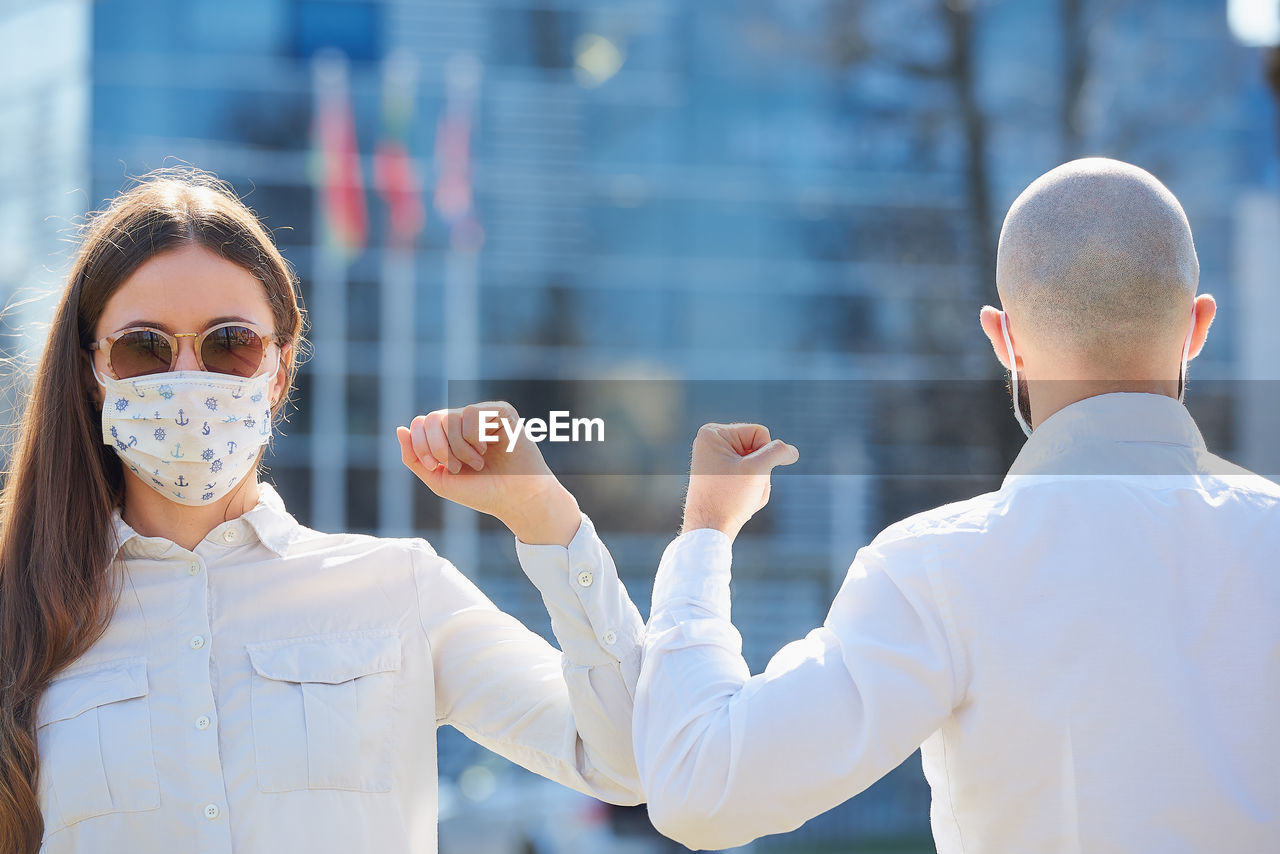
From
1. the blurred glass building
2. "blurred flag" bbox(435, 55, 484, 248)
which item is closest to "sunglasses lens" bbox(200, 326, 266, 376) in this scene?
the blurred glass building

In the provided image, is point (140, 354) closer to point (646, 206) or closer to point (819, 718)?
point (819, 718)

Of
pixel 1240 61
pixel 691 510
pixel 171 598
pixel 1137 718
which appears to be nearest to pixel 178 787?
pixel 171 598

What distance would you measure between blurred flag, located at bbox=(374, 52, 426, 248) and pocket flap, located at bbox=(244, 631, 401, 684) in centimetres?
1602

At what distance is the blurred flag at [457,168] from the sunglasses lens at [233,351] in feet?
50.7

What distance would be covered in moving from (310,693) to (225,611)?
23cm

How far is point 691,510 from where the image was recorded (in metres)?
2.17

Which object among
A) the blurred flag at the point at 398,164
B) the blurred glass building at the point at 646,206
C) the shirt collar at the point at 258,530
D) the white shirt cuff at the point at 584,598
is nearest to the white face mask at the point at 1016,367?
the white shirt cuff at the point at 584,598

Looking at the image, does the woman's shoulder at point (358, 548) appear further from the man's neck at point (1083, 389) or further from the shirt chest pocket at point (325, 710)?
the man's neck at point (1083, 389)

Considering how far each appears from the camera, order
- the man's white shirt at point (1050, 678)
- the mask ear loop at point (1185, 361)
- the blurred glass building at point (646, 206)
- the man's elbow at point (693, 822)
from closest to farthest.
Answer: the man's white shirt at point (1050, 678) → the man's elbow at point (693, 822) → the mask ear loop at point (1185, 361) → the blurred glass building at point (646, 206)

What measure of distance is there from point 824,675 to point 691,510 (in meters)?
0.42

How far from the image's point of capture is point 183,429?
231 cm

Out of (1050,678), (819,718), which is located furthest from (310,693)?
(1050,678)

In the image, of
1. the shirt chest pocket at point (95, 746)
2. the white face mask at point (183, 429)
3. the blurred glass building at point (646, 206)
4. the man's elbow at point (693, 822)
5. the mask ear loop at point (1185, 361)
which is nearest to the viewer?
the man's elbow at point (693, 822)
